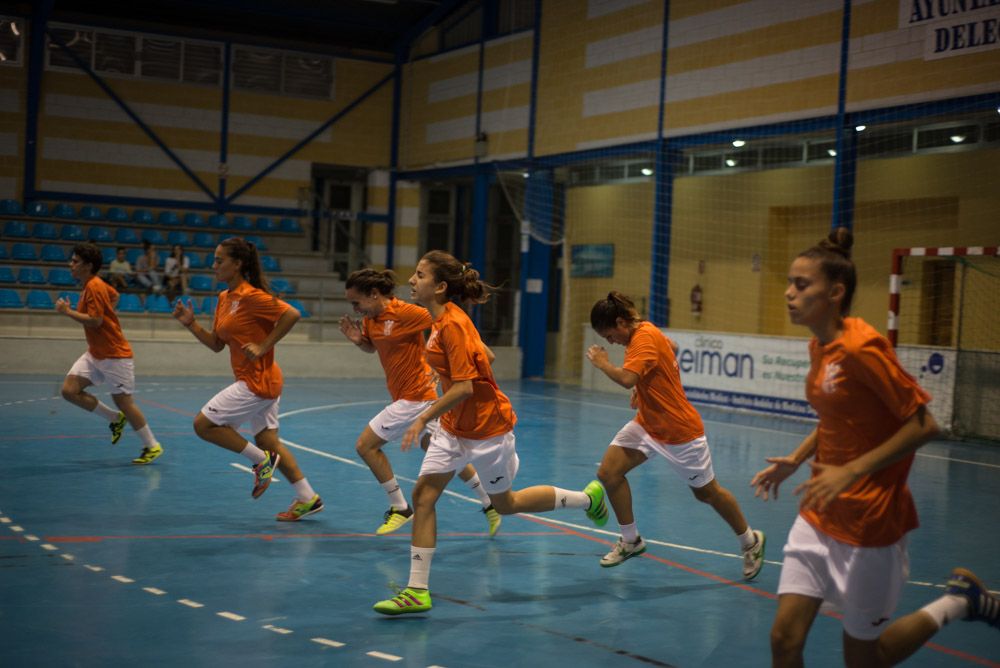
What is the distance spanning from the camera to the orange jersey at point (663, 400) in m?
6.52

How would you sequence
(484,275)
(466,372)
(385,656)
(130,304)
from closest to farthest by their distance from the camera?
(385,656) → (466,372) → (130,304) → (484,275)

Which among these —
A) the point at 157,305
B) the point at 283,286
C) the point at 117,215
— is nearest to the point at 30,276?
the point at 157,305

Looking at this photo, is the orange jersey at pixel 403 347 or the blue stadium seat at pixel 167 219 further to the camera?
the blue stadium seat at pixel 167 219

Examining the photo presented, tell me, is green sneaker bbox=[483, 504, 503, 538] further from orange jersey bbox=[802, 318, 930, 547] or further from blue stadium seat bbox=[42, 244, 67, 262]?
blue stadium seat bbox=[42, 244, 67, 262]

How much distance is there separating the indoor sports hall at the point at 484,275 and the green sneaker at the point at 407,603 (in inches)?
3.3

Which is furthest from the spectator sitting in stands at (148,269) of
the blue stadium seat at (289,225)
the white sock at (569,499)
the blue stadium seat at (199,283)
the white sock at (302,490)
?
the white sock at (569,499)

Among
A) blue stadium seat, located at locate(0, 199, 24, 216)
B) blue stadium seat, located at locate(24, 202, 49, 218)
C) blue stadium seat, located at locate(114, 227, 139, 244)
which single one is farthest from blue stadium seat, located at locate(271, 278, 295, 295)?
blue stadium seat, located at locate(0, 199, 24, 216)

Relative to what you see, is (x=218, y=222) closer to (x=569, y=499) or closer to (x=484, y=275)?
(x=484, y=275)

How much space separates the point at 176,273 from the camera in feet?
72.8

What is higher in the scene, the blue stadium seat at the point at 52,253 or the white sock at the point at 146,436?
the blue stadium seat at the point at 52,253

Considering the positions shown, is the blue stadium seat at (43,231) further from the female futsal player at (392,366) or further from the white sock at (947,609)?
the white sock at (947,609)

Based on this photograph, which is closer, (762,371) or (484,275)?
(762,371)

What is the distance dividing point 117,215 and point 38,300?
4969mm

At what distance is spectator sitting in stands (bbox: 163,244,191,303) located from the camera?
22.3 m
